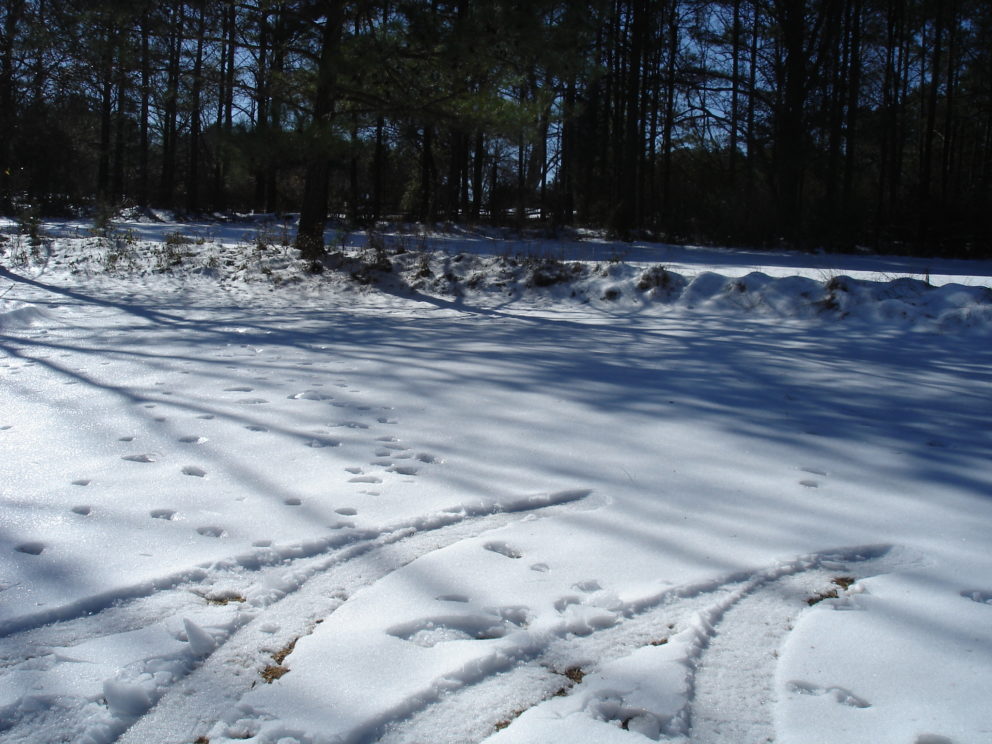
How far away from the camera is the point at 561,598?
2062mm

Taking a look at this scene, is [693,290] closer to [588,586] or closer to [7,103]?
[588,586]

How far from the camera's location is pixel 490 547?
2387 mm

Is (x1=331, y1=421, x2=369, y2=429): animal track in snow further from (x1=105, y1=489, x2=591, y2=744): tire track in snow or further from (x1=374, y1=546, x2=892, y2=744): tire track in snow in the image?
(x1=374, y1=546, x2=892, y2=744): tire track in snow

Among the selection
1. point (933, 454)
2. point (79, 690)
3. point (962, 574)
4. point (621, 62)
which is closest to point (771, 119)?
point (621, 62)

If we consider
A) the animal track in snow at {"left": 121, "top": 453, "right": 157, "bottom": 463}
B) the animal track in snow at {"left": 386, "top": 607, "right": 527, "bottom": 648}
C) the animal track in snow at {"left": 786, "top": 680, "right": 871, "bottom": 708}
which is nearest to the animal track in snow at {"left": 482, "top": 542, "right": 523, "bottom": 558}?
the animal track in snow at {"left": 386, "top": 607, "right": 527, "bottom": 648}

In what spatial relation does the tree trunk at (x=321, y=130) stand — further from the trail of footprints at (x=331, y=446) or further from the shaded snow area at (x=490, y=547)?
the trail of footprints at (x=331, y=446)

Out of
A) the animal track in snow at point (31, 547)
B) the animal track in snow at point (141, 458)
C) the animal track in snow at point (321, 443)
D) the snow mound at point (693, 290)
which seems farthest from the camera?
the snow mound at point (693, 290)

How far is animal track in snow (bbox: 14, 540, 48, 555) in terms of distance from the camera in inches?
89.0

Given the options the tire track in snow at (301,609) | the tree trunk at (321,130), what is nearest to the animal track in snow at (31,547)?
the tire track in snow at (301,609)

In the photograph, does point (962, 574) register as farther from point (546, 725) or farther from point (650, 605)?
point (546, 725)

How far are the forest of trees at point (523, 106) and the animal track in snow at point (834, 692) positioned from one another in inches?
383

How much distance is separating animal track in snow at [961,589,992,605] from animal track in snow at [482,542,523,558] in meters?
1.26

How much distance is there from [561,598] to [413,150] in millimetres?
30499

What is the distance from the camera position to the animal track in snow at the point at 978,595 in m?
2.07
